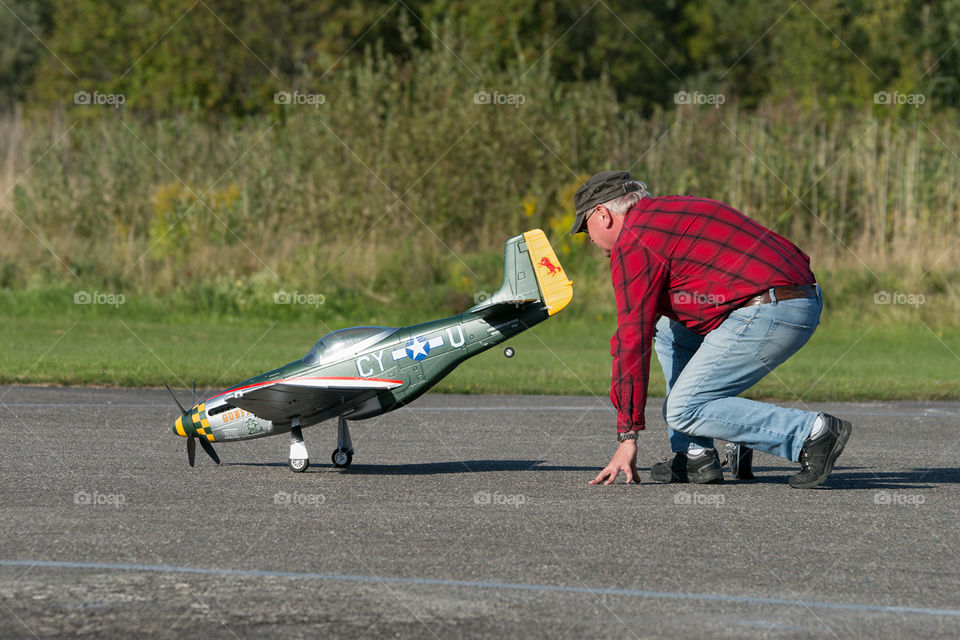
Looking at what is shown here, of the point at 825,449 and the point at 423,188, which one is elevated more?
the point at 423,188

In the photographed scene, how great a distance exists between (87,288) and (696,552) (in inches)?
665

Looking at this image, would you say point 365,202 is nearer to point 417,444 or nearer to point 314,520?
point 417,444

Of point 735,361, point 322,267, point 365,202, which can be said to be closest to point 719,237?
point 735,361

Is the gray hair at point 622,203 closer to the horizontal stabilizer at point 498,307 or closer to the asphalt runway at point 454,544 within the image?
the horizontal stabilizer at point 498,307

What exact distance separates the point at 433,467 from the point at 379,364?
1.19 m

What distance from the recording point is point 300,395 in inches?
303
